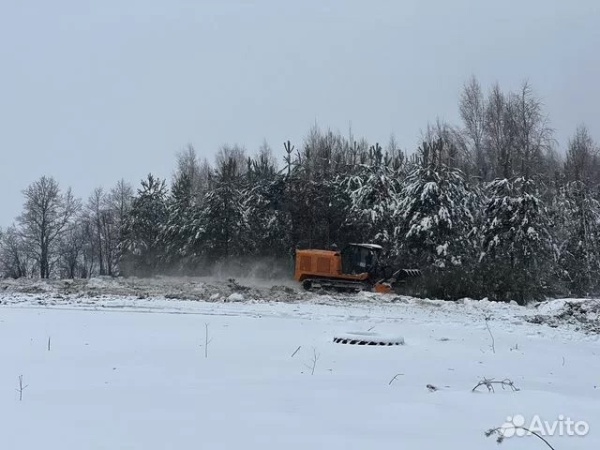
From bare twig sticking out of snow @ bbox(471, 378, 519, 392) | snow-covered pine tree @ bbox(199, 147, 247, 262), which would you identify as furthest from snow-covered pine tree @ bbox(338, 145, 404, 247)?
bare twig sticking out of snow @ bbox(471, 378, 519, 392)

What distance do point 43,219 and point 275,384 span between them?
6082 cm

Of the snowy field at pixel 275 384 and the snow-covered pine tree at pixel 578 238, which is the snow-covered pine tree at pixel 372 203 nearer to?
the snow-covered pine tree at pixel 578 238

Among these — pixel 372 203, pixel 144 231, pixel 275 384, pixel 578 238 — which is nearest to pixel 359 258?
pixel 372 203

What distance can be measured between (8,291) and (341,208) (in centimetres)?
2320

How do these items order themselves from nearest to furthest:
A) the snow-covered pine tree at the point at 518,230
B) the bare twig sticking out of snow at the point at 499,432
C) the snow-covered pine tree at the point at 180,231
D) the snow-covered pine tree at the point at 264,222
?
the bare twig sticking out of snow at the point at 499,432 < the snow-covered pine tree at the point at 518,230 < the snow-covered pine tree at the point at 264,222 < the snow-covered pine tree at the point at 180,231

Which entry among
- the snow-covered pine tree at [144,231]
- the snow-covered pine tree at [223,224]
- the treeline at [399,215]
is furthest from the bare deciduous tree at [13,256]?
the snow-covered pine tree at [223,224]

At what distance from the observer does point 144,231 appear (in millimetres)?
56500

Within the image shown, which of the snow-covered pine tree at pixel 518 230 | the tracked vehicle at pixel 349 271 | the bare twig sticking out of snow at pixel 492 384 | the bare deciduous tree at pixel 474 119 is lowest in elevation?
the bare twig sticking out of snow at pixel 492 384

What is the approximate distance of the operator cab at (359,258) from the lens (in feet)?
93.5

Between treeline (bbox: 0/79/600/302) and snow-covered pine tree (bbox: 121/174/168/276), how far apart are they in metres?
0.10

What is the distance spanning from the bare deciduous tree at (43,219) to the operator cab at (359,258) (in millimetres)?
41566

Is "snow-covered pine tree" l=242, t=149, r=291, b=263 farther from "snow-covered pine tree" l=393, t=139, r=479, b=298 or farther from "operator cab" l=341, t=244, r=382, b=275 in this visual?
"operator cab" l=341, t=244, r=382, b=275

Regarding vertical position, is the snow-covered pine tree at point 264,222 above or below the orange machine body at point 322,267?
above

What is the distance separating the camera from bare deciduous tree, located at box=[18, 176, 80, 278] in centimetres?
6231
